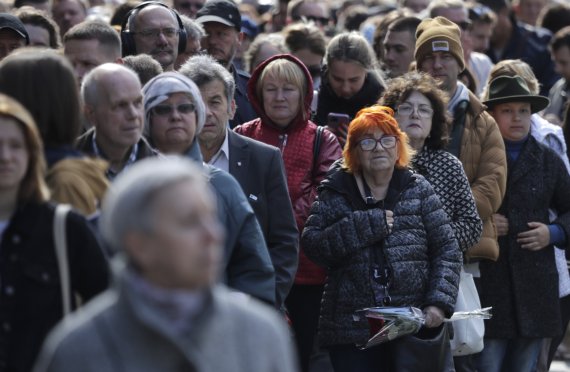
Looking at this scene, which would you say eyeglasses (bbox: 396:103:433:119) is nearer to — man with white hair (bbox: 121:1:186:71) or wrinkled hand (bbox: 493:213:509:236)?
wrinkled hand (bbox: 493:213:509:236)

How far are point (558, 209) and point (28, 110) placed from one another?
4.63m

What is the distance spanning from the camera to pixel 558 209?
28.6 feet

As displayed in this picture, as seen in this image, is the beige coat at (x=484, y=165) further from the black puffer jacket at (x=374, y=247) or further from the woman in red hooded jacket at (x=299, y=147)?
the black puffer jacket at (x=374, y=247)

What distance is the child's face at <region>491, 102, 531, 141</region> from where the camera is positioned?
28.5 feet

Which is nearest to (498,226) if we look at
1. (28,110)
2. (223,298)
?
(28,110)

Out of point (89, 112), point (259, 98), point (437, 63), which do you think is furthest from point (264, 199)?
point (437, 63)

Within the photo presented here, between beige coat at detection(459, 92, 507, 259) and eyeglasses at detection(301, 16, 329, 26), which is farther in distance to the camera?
eyeglasses at detection(301, 16, 329, 26)

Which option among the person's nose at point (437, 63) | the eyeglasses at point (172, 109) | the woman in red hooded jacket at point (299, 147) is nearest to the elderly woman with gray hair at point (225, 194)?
the eyeglasses at point (172, 109)

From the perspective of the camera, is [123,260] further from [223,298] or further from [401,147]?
[401,147]

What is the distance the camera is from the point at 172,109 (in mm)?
6008

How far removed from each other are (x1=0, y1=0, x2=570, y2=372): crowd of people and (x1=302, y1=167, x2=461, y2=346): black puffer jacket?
0.4 inches

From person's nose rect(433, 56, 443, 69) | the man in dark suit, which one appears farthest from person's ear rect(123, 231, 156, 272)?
person's nose rect(433, 56, 443, 69)

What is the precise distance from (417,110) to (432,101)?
0.36 feet

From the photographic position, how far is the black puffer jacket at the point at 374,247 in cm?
698
